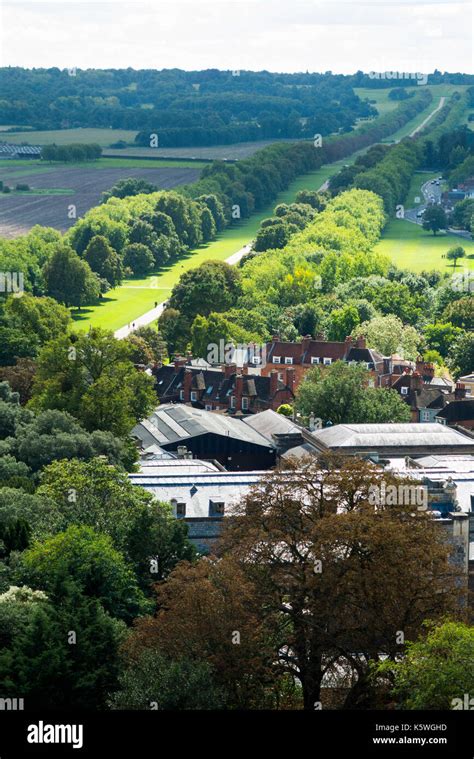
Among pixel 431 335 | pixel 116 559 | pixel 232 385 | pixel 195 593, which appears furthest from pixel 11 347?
pixel 195 593

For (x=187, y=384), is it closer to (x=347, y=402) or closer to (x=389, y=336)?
(x=347, y=402)

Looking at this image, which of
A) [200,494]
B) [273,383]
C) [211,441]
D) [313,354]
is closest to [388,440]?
[211,441]

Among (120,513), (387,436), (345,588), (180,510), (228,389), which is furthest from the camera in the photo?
(228,389)

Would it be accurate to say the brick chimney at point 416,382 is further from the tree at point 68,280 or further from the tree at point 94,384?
the tree at point 68,280

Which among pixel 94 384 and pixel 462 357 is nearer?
pixel 94 384

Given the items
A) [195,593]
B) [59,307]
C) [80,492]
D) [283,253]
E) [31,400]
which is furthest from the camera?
[283,253]

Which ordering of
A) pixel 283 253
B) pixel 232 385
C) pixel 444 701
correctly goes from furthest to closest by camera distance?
pixel 283 253, pixel 232 385, pixel 444 701

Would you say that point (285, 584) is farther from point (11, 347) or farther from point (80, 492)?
point (11, 347)

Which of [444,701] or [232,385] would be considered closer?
[444,701]
